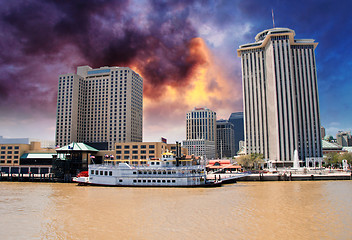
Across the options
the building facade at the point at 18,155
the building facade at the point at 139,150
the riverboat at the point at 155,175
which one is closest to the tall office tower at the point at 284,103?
the building facade at the point at 139,150

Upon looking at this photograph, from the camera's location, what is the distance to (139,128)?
173 metres

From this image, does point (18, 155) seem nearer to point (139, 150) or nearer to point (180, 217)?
point (139, 150)

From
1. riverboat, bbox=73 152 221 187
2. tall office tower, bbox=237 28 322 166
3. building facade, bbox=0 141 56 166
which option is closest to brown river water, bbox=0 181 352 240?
riverboat, bbox=73 152 221 187

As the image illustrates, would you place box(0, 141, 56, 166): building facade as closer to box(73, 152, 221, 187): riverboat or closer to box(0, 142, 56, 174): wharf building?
box(0, 142, 56, 174): wharf building

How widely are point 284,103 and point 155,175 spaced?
99800 millimetres

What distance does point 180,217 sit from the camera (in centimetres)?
3606

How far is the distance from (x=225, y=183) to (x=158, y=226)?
47878mm

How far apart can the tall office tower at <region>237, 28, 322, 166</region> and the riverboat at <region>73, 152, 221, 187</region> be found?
8537 centimetres

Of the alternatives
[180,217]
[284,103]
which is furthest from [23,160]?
[284,103]

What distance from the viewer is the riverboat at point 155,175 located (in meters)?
68.2

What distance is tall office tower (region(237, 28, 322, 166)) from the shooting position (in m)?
143

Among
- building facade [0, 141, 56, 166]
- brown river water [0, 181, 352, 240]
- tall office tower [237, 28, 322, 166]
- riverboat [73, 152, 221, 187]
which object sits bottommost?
brown river water [0, 181, 352, 240]

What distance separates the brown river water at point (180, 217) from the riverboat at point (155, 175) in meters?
16.5

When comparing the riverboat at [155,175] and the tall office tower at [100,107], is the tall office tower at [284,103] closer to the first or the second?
the tall office tower at [100,107]
